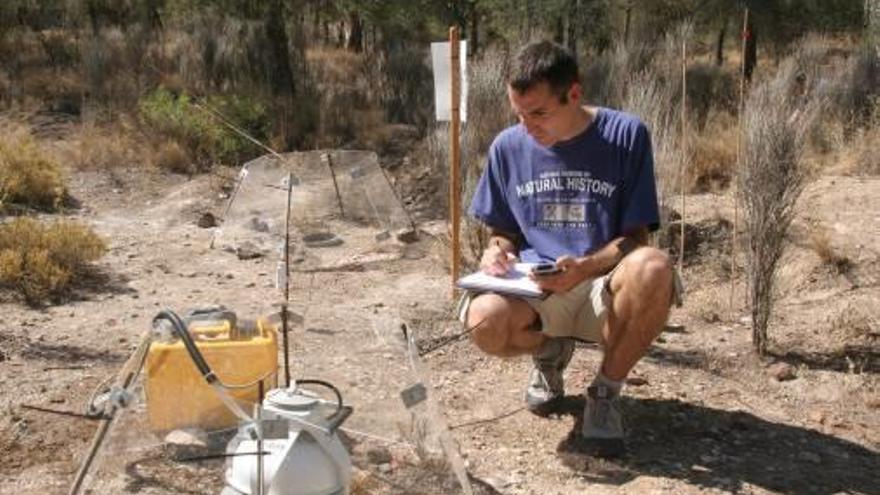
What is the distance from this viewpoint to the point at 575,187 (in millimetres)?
2959

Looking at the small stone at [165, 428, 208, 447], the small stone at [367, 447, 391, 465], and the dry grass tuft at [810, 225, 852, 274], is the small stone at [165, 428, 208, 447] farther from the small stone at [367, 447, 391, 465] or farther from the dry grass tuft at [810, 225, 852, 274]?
the dry grass tuft at [810, 225, 852, 274]

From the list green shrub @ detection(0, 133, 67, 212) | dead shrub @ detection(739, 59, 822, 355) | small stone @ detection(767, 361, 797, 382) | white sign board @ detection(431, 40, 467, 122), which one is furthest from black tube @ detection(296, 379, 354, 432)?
green shrub @ detection(0, 133, 67, 212)

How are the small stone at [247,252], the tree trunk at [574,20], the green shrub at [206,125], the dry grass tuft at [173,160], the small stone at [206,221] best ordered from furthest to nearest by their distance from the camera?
1. the tree trunk at [574,20]
2. the green shrub at [206,125]
3. the dry grass tuft at [173,160]
4. the small stone at [206,221]
5. the small stone at [247,252]

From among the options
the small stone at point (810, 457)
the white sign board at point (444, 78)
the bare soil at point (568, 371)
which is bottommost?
the small stone at point (810, 457)

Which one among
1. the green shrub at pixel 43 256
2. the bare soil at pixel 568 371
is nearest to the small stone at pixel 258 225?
the bare soil at pixel 568 371

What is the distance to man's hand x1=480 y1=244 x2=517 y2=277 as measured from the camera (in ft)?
9.80

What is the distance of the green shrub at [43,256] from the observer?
4.70 meters

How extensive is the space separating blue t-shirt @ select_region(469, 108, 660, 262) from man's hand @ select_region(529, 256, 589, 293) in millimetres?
105

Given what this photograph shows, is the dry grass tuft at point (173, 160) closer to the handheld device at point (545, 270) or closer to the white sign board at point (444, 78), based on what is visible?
the white sign board at point (444, 78)

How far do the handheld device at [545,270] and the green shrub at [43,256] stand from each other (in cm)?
269

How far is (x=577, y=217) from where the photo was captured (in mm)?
2973

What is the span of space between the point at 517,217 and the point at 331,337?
0.71 metres

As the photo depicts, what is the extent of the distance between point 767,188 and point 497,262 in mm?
1248

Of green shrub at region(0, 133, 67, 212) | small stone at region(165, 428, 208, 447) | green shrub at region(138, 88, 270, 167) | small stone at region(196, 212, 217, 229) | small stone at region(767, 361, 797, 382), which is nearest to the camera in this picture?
small stone at region(165, 428, 208, 447)
